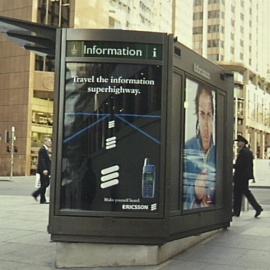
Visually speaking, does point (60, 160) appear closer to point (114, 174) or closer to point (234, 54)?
point (114, 174)

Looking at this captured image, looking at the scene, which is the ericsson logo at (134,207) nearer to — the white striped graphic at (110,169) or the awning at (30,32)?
the white striped graphic at (110,169)

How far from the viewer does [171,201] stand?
7410 mm

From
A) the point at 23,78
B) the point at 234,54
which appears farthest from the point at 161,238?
the point at 234,54

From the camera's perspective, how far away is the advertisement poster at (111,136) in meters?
7.05

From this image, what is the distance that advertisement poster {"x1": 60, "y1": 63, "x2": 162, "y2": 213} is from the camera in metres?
7.05

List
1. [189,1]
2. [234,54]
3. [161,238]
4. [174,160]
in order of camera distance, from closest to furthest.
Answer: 1. [161,238]
2. [174,160]
3. [189,1]
4. [234,54]

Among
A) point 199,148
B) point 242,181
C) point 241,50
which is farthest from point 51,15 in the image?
point 241,50

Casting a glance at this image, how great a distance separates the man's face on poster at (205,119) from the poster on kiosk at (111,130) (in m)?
1.50

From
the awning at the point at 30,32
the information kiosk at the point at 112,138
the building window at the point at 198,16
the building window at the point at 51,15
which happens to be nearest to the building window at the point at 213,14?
the building window at the point at 198,16

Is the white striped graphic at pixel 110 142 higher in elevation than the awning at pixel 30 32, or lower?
lower

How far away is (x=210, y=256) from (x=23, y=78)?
129 feet

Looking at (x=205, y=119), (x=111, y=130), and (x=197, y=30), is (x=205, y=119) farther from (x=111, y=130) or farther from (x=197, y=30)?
(x=197, y=30)

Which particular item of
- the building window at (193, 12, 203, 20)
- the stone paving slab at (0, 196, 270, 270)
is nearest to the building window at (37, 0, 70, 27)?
the stone paving slab at (0, 196, 270, 270)

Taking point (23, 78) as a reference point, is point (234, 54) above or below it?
above
